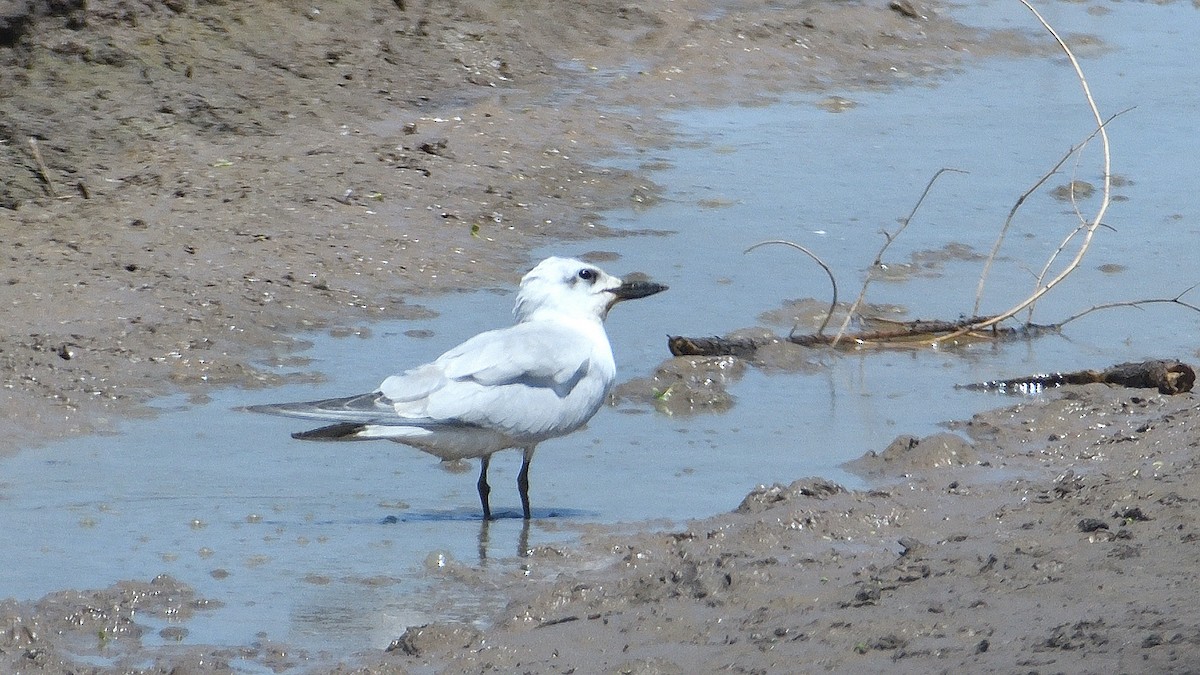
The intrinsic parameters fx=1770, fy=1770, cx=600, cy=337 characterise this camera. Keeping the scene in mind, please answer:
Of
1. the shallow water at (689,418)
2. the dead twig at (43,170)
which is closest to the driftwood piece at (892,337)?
the shallow water at (689,418)

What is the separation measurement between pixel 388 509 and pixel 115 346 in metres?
1.78

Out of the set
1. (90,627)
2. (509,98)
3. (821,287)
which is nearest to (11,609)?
(90,627)

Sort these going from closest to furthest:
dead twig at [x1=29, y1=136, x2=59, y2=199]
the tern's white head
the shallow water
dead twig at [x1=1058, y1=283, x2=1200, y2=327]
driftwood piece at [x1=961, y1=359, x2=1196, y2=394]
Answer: the shallow water < the tern's white head < driftwood piece at [x1=961, y1=359, x2=1196, y2=394] < dead twig at [x1=1058, y1=283, x2=1200, y2=327] < dead twig at [x1=29, y1=136, x2=59, y2=199]

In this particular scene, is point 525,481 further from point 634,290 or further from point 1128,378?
point 1128,378

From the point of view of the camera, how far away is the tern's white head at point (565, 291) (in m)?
5.62

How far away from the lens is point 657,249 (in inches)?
320

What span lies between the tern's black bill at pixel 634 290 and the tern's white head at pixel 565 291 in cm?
2

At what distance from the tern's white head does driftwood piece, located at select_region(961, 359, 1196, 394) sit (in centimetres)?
167

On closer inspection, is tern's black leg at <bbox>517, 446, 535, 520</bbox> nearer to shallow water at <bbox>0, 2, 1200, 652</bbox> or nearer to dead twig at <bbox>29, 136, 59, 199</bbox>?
shallow water at <bbox>0, 2, 1200, 652</bbox>

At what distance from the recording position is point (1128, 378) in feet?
20.6

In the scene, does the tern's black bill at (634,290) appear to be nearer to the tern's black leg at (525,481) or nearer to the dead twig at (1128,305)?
the tern's black leg at (525,481)

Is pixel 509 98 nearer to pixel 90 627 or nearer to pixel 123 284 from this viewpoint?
pixel 123 284

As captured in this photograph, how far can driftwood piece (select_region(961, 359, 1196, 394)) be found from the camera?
6.21 m

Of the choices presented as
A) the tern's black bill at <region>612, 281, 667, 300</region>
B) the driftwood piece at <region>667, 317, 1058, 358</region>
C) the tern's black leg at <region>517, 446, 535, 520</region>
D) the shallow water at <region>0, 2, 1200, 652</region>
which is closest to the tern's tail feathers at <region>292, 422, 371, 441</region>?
the shallow water at <region>0, 2, 1200, 652</region>
